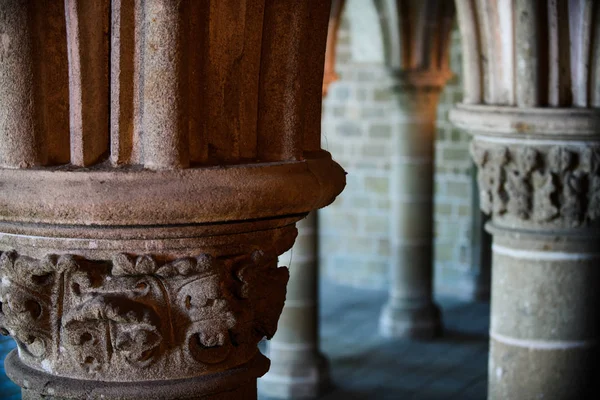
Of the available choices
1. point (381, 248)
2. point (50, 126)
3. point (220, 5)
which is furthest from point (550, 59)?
point (381, 248)

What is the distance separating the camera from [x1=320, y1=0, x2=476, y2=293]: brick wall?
9.64 meters

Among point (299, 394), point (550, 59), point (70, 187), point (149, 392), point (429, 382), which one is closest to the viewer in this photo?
point (70, 187)

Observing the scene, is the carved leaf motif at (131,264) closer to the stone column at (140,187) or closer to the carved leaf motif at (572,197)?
the stone column at (140,187)

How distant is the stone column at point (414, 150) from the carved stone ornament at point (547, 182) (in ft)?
12.1

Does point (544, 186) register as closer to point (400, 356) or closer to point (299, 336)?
point (299, 336)

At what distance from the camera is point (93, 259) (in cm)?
190

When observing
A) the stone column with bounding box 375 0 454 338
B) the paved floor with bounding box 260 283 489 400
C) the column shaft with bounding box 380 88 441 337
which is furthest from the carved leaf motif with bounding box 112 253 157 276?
the column shaft with bounding box 380 88 441 337

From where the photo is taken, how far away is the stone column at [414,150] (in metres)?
7.73

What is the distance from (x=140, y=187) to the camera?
1.82m

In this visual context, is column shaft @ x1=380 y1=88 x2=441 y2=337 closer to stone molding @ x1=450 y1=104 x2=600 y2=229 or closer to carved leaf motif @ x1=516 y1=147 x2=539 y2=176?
stone molding @ x1=450 y1=104 x2=600 y2=229

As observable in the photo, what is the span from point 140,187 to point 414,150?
6.32 metres

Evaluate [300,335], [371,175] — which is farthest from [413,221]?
[371,175]

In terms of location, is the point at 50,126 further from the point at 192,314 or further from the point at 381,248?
the point at 381,248

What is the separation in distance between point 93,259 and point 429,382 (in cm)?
552
